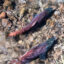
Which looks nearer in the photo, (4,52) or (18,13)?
(4,52)

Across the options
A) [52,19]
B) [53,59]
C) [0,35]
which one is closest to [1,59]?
[0,35]

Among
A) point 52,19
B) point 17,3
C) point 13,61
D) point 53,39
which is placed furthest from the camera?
point 17,3

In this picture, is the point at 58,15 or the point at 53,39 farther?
the point at 58,15

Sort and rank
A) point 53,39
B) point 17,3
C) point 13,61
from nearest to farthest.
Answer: point 13,61 < point 53,39 < point 17,3

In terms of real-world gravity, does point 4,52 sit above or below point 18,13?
below

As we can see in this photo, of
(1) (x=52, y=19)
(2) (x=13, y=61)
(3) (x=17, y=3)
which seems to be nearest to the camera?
(2) (x=13, y=61)

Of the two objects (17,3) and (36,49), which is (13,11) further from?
(36,49)

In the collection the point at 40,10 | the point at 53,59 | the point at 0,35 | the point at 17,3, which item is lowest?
the point at 53,59

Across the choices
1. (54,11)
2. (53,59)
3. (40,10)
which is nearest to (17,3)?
(40,10)

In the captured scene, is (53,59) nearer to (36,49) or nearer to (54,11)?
(36,49)
